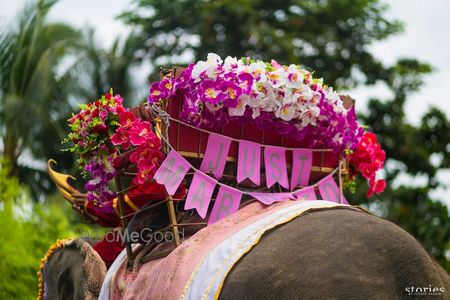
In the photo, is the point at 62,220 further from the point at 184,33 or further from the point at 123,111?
the point at 184,33

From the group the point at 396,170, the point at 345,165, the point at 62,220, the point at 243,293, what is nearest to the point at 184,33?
the point at 396,170

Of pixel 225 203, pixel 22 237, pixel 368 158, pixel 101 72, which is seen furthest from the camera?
pixel 101 72

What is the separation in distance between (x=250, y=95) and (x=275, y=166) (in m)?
0.41

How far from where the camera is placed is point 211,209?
3.62m

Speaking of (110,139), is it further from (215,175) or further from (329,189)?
(329,189)

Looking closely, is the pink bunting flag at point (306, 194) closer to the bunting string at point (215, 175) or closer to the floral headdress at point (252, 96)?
the bunting string at point (215, 175)

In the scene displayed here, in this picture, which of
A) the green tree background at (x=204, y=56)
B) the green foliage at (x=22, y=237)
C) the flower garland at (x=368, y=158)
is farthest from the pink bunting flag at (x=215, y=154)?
the green tree background at (x=204, y=56)

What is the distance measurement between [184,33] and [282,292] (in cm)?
1456

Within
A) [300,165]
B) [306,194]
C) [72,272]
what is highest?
[300,165]

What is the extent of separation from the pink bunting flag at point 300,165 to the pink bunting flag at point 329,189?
0.39 ft

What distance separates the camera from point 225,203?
3.50m

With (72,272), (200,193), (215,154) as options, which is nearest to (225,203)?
(200,193)

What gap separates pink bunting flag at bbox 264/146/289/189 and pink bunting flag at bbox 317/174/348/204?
0.27m

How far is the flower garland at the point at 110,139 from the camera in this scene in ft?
11.7
